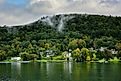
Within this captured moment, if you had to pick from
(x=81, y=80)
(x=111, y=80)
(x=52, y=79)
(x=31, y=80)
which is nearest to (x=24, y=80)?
(x=31, y=80)

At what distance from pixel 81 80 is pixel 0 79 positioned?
76.1ft

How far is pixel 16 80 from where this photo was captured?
95.4 metres

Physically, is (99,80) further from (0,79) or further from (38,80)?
(0,79)

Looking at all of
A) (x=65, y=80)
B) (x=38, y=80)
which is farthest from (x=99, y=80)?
(x=38, y=80)

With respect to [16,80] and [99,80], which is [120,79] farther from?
[16,80]

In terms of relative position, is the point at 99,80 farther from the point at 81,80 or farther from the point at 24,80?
the point at 24,80

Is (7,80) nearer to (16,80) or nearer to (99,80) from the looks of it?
(16,80)

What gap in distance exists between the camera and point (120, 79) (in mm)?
94250

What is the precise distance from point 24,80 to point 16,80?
2231mm

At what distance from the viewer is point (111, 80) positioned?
9312 centimetres

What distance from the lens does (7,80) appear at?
Answer: 95.2 m

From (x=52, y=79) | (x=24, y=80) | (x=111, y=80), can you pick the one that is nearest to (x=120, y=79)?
(x=111, y=80)

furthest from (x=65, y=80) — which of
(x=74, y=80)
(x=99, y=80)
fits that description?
(x=99, y=80)

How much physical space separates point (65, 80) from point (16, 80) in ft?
44.9
